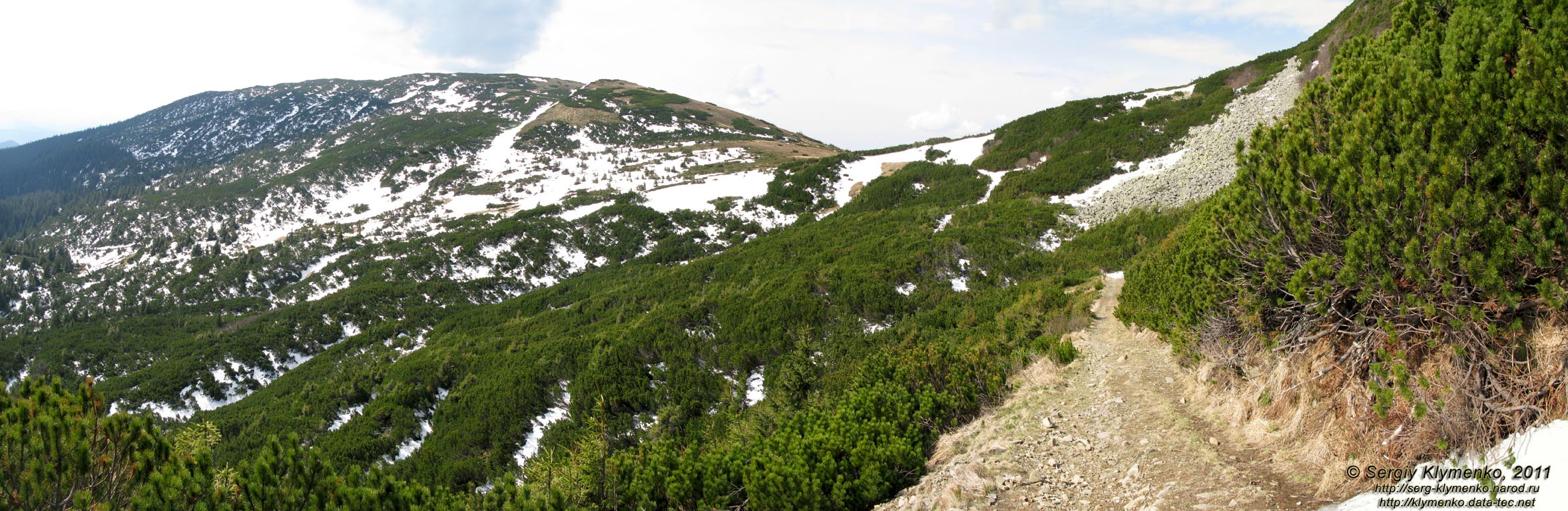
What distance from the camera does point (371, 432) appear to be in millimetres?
14266

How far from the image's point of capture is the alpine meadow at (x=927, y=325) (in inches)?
135

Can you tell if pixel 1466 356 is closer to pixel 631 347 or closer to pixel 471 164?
pixel 631 347

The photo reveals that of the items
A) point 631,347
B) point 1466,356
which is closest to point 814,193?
point 631,347

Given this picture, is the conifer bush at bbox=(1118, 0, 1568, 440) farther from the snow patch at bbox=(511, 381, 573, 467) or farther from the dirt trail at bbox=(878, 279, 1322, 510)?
the snow patch at bbox=(511, 381, 573, 467)

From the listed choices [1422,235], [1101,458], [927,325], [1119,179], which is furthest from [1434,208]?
[1119,179]

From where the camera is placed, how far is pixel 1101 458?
507 centimetres

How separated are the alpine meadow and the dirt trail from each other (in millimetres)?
41

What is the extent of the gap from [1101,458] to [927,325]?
343 inches

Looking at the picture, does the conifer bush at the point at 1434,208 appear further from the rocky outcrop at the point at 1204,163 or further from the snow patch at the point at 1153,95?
the snow patch at the point at 1153,95

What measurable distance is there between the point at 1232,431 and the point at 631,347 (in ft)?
42.3

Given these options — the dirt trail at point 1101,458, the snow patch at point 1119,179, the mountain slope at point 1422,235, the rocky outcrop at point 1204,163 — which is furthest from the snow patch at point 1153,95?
the mountain slope at point 1422,235

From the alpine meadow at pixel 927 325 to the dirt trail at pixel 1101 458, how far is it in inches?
1.6

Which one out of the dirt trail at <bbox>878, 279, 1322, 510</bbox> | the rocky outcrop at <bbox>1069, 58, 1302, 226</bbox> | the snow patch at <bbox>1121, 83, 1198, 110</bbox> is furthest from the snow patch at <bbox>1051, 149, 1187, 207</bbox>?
Result: the dirt trail at <bbox>878, 279, 1322, 510</bbox>

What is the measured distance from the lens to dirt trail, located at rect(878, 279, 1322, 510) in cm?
412
